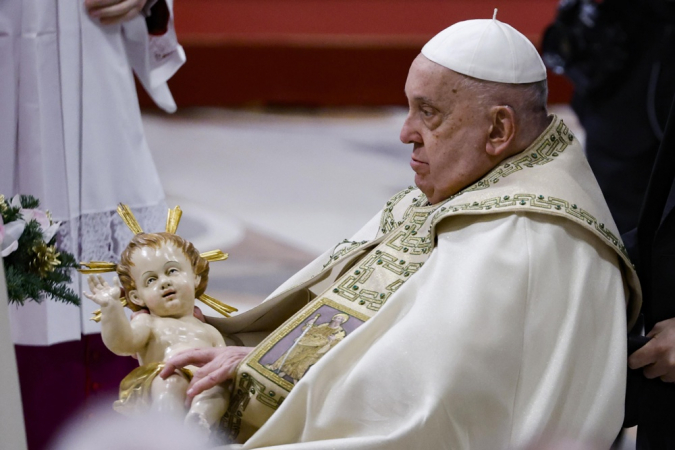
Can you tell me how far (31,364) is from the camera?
370 centimetres

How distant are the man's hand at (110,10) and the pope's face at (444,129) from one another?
4.34 ft

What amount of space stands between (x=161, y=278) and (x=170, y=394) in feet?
1.00

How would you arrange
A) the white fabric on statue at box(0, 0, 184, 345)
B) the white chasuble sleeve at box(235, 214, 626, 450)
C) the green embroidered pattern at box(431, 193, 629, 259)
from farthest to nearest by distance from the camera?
the white fabric on statue at box(0, 0, 184, 345) < the green embroidered pattern at box(431, 193, 629, 259) < the white chasuble sleeve at box(235, 214, 626, 450)

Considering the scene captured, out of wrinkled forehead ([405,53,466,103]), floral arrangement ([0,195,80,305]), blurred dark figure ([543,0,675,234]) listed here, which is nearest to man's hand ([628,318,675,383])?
wrinkled forehead ([405,53,466,103])

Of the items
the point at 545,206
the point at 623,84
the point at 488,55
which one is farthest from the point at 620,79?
the point at 545,206

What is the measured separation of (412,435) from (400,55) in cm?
791

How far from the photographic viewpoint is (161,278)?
2.63 m

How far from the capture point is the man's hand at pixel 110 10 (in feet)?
11.5

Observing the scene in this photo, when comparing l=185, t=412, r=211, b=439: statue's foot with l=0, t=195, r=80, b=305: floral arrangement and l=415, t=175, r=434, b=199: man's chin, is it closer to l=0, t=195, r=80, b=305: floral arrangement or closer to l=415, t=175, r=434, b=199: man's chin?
l=0, t=195, r=80, b=305: floral arrangement

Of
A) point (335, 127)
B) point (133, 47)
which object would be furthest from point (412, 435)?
point (335, 127)

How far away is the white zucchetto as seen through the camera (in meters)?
2.50

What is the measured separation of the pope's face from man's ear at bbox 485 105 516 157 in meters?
0.01

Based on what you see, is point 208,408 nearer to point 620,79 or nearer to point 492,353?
point 492,353

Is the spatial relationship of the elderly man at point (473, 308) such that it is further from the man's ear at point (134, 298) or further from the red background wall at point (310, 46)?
the red background wall at point (310, 46)
